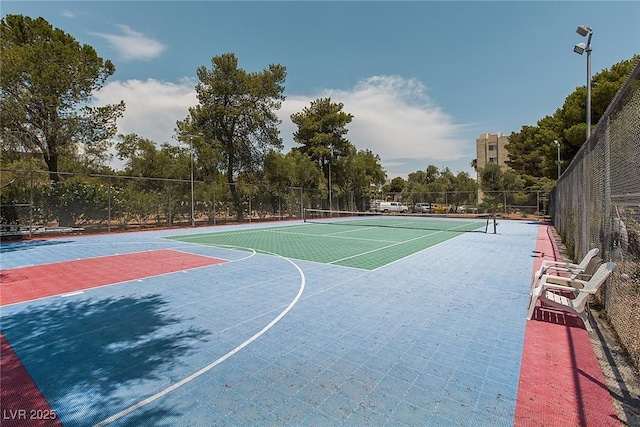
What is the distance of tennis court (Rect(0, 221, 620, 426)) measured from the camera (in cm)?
319

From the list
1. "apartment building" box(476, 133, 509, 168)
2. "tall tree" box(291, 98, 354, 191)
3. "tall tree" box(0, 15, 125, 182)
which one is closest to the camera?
"tall tree" box(0, 15, 125, 182)

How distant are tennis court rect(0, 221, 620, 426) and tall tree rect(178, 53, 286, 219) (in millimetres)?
21502

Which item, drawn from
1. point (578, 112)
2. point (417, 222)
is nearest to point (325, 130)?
point (417, 222)

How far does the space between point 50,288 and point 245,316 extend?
5165 mm

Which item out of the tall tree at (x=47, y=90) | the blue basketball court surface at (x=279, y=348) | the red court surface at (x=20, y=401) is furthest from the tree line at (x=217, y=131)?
the red court surface at (x=20, y=401)

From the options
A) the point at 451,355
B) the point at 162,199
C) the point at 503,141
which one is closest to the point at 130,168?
the point at 162,199

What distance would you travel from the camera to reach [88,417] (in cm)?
305

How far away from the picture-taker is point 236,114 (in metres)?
29.0

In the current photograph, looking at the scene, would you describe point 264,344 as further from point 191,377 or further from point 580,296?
point 580,296

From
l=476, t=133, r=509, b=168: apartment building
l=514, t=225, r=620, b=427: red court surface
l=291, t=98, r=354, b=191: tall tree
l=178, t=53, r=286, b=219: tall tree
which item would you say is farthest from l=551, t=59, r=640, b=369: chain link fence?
l=476, t=133, r=509, b=168: apartment building

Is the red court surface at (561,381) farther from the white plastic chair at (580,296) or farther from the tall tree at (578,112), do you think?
the tall tree at (578,112)

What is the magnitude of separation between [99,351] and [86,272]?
588 centimetres

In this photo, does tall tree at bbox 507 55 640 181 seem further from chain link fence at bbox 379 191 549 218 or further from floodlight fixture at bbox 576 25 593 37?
floodlight fixture at bbox 576 25 593 37

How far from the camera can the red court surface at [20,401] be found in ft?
9.87
